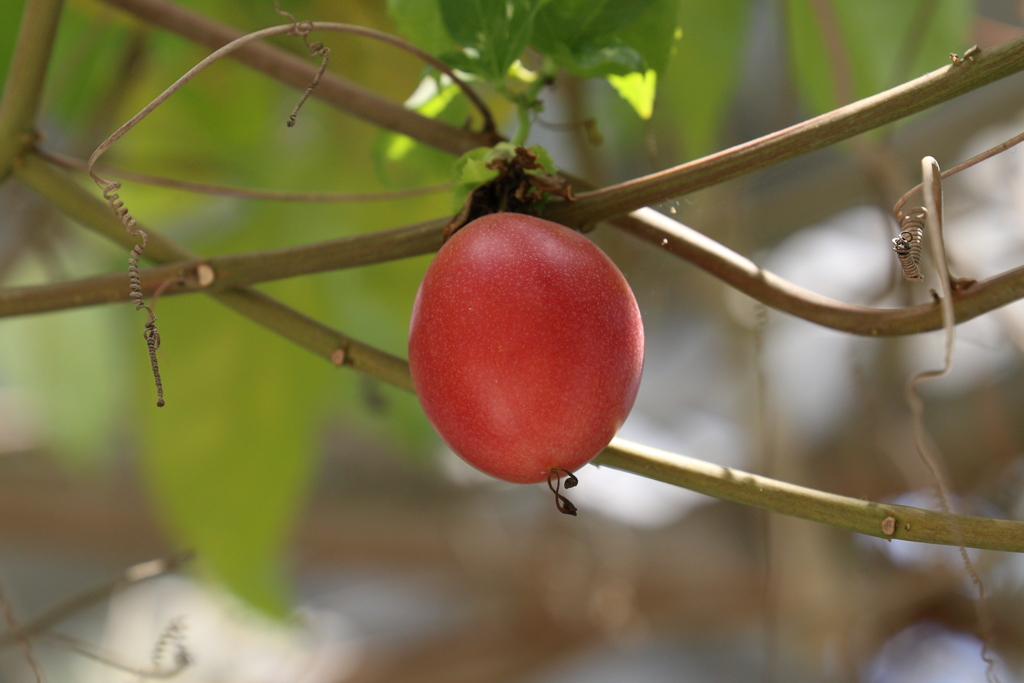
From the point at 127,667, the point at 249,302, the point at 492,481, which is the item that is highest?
the point at 249,302

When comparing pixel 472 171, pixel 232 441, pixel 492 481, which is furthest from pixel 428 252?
pixel 492 481

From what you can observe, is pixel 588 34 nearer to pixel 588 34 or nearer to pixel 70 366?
pixel 588 34

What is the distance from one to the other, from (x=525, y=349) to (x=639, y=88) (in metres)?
0.13

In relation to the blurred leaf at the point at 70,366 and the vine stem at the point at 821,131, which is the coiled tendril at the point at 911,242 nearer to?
the vine stem at the point at 821,131

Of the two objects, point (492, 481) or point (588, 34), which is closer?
point (588, 34)

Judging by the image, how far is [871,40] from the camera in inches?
12.2

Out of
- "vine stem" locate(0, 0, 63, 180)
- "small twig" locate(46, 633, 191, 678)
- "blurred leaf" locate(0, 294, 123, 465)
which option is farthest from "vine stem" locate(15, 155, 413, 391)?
"blurred leaf" locate(0, 294, 123, 465)

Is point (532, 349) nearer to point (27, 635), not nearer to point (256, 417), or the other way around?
point (27, 635)

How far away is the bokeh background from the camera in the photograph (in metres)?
0.39

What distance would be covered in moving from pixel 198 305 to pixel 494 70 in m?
0.29

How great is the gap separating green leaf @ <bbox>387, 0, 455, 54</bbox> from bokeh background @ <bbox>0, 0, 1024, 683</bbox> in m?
0.06

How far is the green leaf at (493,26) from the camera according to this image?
8.5 inches

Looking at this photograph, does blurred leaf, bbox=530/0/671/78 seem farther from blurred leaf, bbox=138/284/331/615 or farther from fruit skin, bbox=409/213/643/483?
blurred leaf, bbox=138/284/331/615

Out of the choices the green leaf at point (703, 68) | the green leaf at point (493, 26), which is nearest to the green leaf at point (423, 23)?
the green leaf at point (493, 26)
